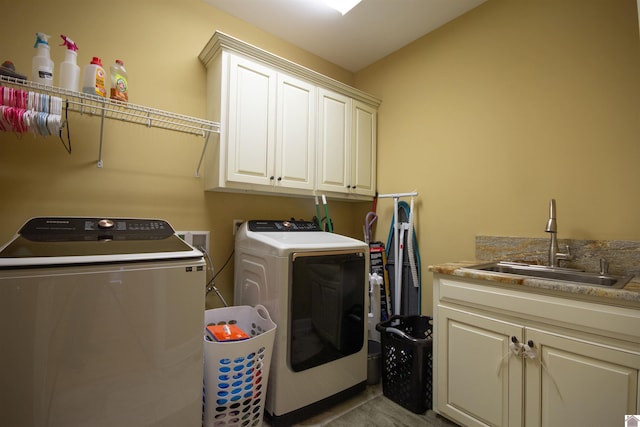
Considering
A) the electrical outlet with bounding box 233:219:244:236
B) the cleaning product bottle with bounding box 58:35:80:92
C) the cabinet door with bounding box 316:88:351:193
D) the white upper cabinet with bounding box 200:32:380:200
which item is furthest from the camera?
the cabinet door with bounding box 316:88:351:193

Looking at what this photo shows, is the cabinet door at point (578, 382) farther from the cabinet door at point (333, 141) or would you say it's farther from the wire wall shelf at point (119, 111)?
the wire wall shelf at point (119, 111)

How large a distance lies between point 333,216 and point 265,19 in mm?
1677

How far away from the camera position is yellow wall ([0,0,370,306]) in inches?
58.5

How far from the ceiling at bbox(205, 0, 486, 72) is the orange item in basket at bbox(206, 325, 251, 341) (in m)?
2.12

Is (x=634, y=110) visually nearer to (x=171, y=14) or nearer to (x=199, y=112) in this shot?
(x=199, y=112)

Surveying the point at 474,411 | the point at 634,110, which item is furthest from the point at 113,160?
the point at 634,110

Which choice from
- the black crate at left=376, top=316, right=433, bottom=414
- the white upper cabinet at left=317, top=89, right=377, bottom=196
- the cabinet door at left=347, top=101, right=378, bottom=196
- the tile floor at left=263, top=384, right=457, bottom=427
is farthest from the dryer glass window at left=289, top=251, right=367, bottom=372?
the cabinet door at left=347, top=101, right=378, bottom=196

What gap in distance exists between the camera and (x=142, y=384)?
1097 millimetres

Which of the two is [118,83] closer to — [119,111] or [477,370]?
[119,111]

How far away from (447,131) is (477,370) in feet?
5.19

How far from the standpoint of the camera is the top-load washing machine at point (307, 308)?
1.56 metres

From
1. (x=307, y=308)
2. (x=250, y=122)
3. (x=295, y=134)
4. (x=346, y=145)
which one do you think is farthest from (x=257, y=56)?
(x=307, y=308)

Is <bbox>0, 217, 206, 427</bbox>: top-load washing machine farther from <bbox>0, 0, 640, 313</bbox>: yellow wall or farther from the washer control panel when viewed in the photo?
<bbox>0, 0, 640, 313</bbox>: yellow wall

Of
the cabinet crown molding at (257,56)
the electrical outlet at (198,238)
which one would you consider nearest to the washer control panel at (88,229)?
the electrical outlet at (198,238)
